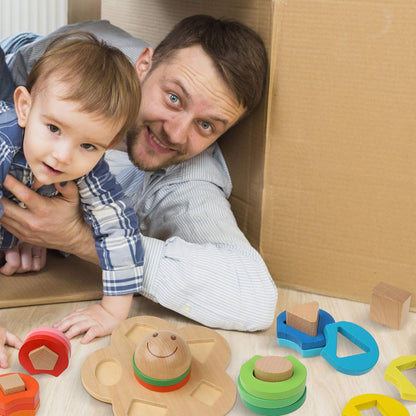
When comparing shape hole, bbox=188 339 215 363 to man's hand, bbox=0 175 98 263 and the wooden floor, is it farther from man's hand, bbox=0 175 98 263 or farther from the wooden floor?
man's hand, bbox=0 175 98 263

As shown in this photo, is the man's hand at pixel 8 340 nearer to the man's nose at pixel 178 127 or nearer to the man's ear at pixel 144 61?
the man's nose at pixel 178 127

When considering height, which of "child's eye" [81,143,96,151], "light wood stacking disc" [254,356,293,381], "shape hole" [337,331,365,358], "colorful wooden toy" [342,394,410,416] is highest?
"child's eye" [81,143,96,151]

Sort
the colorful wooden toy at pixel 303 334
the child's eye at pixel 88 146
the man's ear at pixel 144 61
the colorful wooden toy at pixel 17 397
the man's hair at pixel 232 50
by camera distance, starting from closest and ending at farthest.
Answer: the colorful wooden toy at pixel 17 397, the child's eye at pixel 88 146, the colorful wooden toy at pixel 303 334, the man's hair at pixel 232 50, the man's ear at pixel 144 61

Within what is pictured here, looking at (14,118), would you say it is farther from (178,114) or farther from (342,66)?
(342,66)

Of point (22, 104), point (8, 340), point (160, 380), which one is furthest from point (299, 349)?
point (22, 104)

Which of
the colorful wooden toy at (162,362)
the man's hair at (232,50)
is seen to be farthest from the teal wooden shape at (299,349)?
the man's hair at (232,50)

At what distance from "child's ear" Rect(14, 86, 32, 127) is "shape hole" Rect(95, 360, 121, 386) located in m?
0.38

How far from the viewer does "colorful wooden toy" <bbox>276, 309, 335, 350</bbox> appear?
3.43 feet

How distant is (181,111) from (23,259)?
1.36ft

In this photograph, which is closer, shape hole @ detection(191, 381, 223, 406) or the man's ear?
shape hole @ detection(191, 381, 223, 406)

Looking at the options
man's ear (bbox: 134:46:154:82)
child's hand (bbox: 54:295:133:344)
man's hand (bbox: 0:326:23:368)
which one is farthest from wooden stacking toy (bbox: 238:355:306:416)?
man's ear (bbox: 134:46:154:82)

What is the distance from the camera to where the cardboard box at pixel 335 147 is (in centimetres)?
109

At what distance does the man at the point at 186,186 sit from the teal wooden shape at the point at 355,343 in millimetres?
116

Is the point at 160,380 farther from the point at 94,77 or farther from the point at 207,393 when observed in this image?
the point at 94,77
